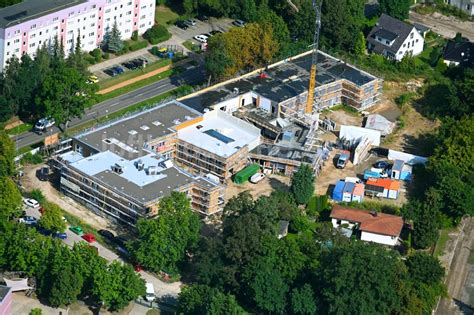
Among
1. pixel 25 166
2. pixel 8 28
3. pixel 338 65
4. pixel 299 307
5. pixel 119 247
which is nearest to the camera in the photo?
pixel 299 307

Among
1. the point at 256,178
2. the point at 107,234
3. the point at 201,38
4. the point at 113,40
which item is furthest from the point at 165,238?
the point at 201,38

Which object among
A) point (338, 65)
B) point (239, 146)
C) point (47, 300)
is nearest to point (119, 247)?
point (47, 300)

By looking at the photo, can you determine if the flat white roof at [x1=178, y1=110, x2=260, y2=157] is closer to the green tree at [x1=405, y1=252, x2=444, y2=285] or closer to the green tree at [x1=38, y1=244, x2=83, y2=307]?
the green tree at [x1=405, y1=252, x2=444, y2=285]

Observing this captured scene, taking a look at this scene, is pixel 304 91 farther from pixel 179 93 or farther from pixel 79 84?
pixel 79 84

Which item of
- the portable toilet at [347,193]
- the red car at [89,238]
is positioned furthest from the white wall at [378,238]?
the red car at [89,238]

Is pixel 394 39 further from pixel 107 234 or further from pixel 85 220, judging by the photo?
pixel 107 234

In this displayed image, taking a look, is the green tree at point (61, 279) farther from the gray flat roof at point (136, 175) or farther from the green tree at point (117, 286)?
the gray flat roof at point (136, 175)
